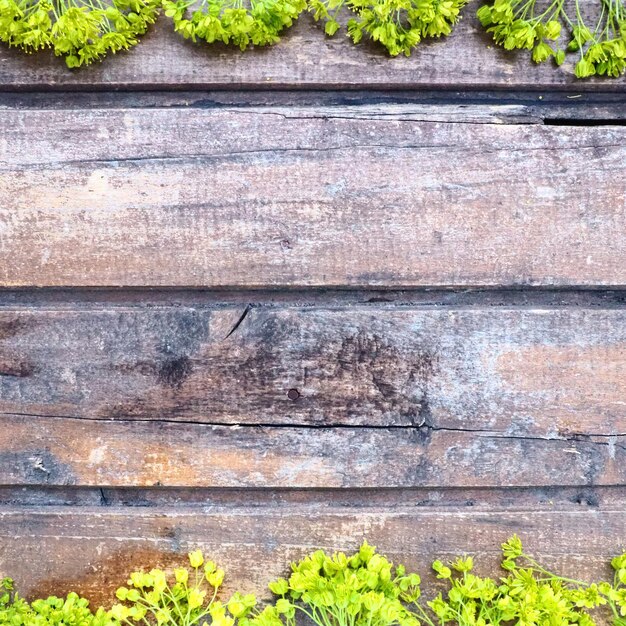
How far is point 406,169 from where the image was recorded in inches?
38.7

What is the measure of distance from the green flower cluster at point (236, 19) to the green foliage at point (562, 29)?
0.33 meters

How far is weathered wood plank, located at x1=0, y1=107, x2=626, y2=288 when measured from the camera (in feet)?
3.22

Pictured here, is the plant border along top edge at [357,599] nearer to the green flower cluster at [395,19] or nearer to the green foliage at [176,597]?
the green foliage at [176,597]

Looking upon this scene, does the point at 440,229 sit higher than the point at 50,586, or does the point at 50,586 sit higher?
the point at 440,229

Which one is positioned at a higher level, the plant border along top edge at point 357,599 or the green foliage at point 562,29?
the green foliage at point 562,29

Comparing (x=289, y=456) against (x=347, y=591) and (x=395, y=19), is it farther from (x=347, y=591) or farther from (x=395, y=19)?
(x=395, y=19)

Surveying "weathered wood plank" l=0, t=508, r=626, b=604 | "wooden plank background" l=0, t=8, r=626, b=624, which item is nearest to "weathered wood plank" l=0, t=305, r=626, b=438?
"wooden plank background" l=0, t=8, r=626, b=624

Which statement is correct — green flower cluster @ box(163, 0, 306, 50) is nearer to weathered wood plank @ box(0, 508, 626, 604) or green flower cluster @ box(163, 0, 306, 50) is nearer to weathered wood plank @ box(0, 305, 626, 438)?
weathered wood plank @ box(0, 305, 626, 438)

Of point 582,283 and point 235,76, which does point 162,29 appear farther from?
point 582,283

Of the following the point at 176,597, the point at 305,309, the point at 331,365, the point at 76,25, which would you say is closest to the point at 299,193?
the point at 305,309

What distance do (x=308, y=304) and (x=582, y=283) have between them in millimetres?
477

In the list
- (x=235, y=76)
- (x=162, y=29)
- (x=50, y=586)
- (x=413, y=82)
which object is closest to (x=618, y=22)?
(x=413, y=82)

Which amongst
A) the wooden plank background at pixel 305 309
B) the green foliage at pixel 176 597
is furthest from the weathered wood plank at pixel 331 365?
the green foliage at pixel 176 597

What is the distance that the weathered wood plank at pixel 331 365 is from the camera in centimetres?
100
